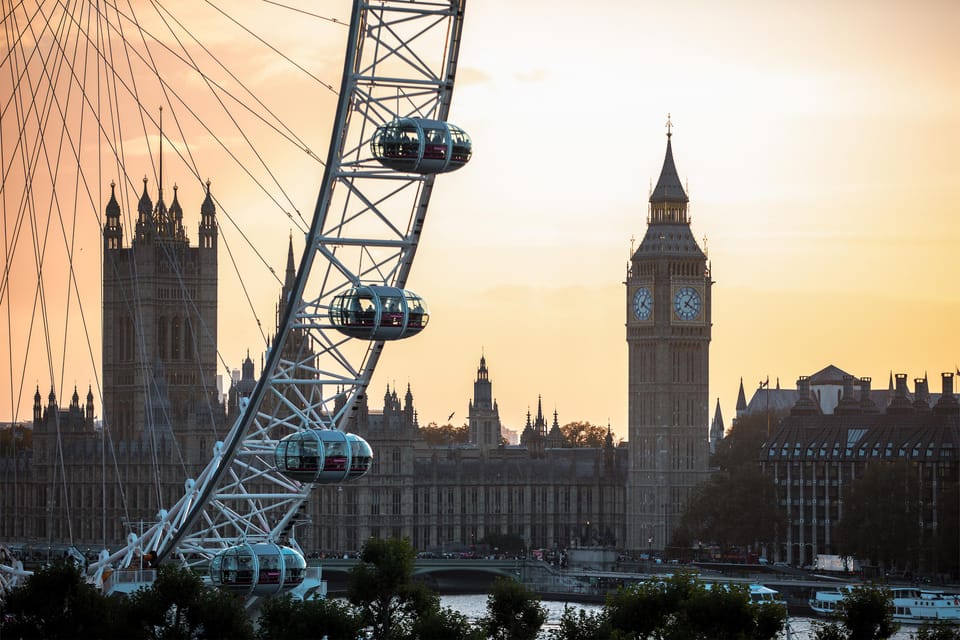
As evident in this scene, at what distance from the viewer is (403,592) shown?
9131cm

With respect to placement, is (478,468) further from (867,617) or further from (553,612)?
(867,617)

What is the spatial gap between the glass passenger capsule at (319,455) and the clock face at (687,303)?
7442cm

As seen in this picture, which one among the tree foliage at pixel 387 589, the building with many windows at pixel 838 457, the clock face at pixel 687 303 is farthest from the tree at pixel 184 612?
the clock face at pixel 687 303

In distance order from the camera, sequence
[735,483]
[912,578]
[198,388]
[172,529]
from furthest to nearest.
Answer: [198,388], [735,483], [912,578], [172,529]

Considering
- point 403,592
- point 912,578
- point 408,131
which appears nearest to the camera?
point 408,131

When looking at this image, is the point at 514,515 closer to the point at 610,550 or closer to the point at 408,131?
the point at 610,550

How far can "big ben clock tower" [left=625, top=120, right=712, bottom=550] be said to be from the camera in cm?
14588

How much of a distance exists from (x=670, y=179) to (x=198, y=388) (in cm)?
2965

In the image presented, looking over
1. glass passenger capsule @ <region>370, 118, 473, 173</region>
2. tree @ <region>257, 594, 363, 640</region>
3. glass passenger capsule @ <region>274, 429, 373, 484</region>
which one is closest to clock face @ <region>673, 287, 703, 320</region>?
tree @ <region>257, 594, 363, 640</region>

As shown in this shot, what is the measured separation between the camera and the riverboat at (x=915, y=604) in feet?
356

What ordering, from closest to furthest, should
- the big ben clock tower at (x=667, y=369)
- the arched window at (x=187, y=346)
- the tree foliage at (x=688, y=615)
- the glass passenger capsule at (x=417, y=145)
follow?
1. the glass passenger capsule at (x=417, y=145)
2. the tree foliage at (x=688, y=615)
3. the big ben clock tower at (x=667, y=369)
4. the arched window at (x=187, y=346)

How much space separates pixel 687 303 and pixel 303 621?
72.5 meters

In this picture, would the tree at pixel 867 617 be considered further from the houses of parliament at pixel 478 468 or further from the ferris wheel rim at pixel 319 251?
the houses of parliament at pixel 478 468

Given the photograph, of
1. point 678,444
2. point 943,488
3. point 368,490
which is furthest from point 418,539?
point 943,488
